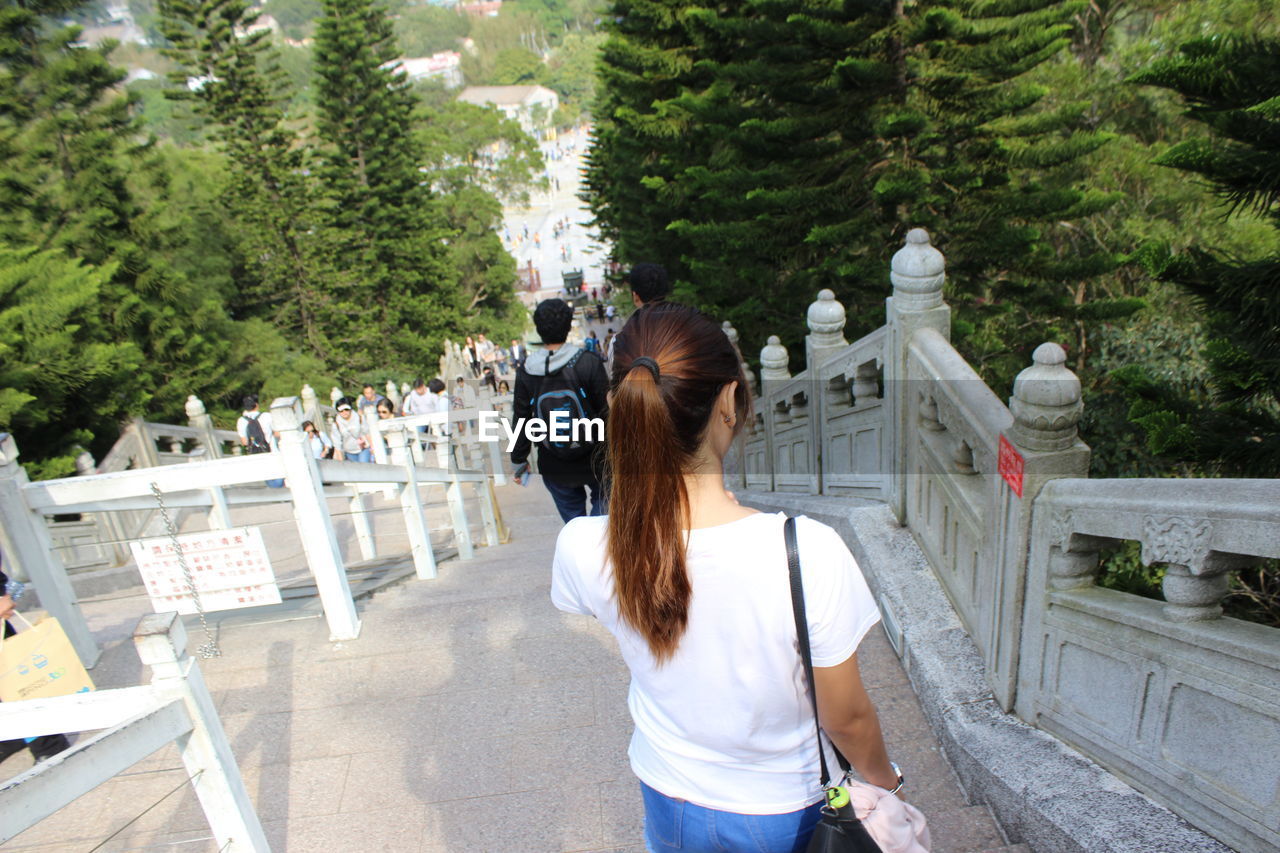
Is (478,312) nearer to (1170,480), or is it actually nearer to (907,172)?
→ (907,172)

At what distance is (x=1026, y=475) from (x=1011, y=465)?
0.07 m

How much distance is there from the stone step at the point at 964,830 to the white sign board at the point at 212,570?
272 cm

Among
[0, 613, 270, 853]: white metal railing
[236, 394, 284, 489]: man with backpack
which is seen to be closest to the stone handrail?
[0, 613, 270, 853]: white metal railing

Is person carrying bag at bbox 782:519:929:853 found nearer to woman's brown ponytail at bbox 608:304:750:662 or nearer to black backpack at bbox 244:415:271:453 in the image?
woman's brown ponytail at bbox 608:304:750:662

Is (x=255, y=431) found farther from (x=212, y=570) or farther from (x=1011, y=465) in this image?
(x=1011, y=465)

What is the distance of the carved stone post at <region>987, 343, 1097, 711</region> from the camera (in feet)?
6.71

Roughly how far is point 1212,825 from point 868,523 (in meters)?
2.08

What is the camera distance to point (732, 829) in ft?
4.64

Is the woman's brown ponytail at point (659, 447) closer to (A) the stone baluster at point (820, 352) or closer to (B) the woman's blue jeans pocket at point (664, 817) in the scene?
(B) the woman's blue jeans pocket at point (664, 817)

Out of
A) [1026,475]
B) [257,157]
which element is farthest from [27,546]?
[257,157]

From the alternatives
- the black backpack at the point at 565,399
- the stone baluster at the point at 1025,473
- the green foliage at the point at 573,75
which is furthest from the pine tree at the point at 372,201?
the green foliage at the point at 573,75

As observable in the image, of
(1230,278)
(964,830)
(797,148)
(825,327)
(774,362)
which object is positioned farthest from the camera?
(797,148)

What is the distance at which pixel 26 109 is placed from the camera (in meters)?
13.3

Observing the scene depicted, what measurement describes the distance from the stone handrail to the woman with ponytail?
2.57 feet
